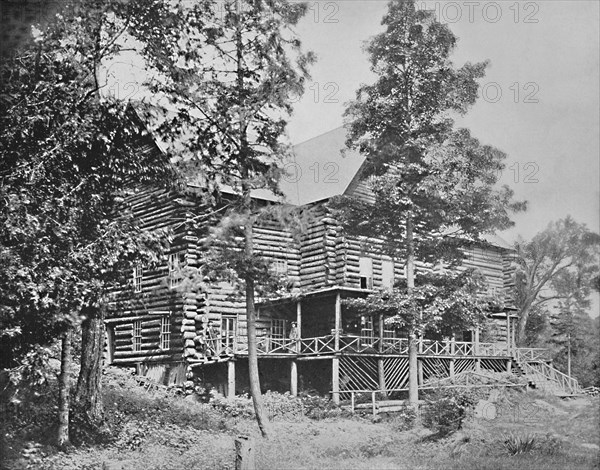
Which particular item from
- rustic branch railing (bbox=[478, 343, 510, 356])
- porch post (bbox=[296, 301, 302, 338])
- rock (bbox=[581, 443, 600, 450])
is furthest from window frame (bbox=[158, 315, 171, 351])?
rustic branch railing (bbox=[478, 343, 510, 356])

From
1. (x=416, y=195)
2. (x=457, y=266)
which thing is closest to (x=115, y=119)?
(x=416, y=195)

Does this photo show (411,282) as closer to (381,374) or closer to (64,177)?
(381,374)

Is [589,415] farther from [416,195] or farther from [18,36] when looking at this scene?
[18,36]

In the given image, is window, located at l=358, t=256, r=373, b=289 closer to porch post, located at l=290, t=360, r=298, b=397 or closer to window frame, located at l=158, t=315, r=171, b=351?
porch post, located at l=290, t=360, r=298, b=397

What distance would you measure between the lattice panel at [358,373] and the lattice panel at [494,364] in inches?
183

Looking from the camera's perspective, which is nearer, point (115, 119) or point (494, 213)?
point (115, 119)

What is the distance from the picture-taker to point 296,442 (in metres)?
8.00

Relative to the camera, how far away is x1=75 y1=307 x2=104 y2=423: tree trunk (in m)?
7.35

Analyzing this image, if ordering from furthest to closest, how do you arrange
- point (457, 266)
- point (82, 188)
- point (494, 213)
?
1. point (457, 266)
2. point (494, 213)
3. point (82, 188)

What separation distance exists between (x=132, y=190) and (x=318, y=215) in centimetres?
247

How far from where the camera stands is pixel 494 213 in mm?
10328

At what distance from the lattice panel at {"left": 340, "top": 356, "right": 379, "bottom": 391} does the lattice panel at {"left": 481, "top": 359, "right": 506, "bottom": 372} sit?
15.3 feet

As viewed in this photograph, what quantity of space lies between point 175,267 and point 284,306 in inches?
60.3

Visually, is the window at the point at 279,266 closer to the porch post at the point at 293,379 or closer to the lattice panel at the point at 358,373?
the porch post at the point at 293,379
